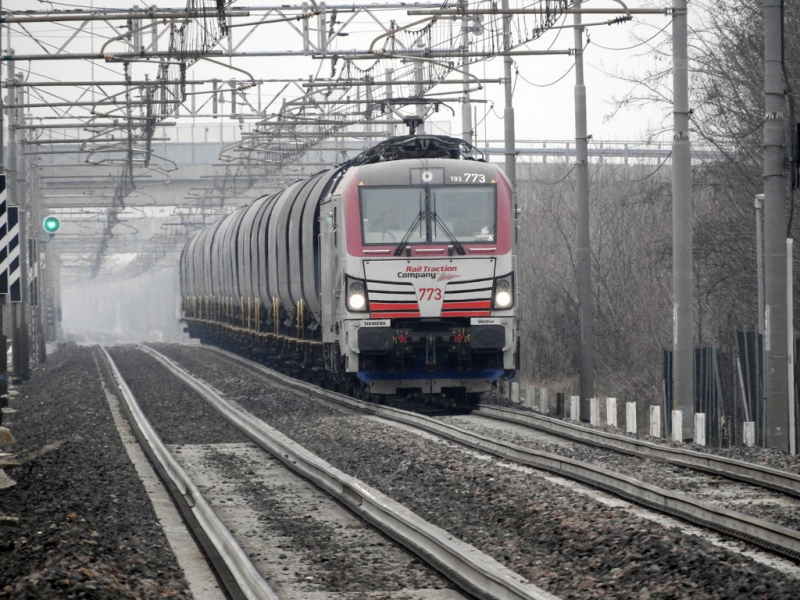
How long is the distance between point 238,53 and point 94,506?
49.8 feet

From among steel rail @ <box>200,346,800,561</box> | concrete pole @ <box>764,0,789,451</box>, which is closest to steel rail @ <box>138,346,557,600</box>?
steel rail @ <box>200,346,800,561</box>

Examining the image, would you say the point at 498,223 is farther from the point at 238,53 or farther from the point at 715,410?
the point at 238,53

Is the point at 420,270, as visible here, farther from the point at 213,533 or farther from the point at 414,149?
the point at 213,533

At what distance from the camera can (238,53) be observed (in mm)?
23891

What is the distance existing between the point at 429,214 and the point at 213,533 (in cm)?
976

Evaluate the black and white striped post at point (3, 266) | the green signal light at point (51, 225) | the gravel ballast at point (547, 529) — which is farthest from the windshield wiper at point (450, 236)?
the green signal light at point (51, 225)

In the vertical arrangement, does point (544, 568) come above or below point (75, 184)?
below

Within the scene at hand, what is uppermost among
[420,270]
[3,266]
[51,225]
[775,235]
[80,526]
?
[51,225]


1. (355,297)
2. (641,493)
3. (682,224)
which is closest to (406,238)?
(355,297)

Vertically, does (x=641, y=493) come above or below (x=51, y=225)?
below

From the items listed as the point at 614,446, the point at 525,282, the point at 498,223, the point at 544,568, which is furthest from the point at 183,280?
the point at 544,568

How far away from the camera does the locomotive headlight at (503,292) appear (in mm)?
17984

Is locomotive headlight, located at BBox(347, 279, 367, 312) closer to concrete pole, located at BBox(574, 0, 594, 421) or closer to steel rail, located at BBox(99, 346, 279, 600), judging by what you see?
steel rail, located at BBox(99, 346, 279, 600)

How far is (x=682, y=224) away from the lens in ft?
54.6
